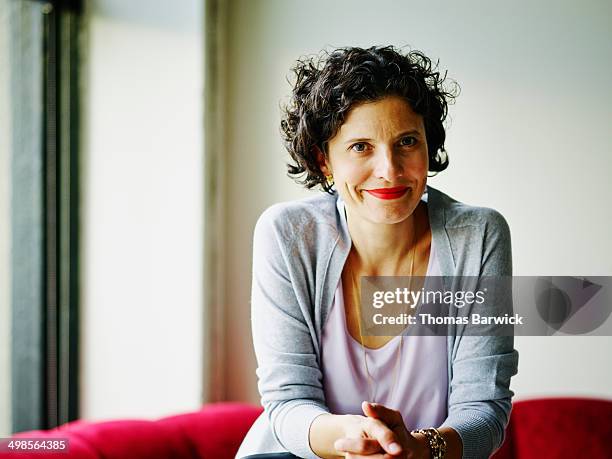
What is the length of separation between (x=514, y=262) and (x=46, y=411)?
3.03ft

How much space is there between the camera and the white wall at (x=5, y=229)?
132 cm

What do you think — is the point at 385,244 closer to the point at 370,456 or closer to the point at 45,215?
the point at 370,456

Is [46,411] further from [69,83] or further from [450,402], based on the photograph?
[450,402]

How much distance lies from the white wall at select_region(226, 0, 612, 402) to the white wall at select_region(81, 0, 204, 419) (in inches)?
17.6

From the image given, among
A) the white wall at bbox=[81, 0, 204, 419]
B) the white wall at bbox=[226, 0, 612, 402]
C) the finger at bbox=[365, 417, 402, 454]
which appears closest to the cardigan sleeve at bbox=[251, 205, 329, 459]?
the finger at bbox=[365, 417, 402, 454]

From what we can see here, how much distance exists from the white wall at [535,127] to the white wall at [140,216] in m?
0.45

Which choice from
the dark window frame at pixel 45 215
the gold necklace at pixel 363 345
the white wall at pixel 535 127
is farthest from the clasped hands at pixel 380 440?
the dark window frame at pixel 45 215

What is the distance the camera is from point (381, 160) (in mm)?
902

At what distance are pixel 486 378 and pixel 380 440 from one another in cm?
18

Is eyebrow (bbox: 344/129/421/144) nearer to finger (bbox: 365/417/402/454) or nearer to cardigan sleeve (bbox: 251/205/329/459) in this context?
cardigan sleeve (bbox: 251/205/329/459)

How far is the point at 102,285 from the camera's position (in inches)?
56.5

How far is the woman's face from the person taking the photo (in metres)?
→ 0.90

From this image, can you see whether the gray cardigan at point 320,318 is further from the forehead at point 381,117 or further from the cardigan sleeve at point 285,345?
the forehead at point 381,117

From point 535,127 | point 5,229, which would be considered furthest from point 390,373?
point 5,229
